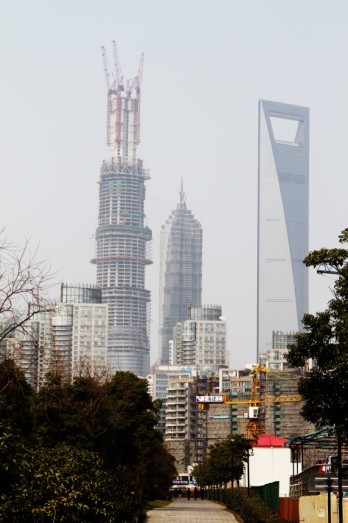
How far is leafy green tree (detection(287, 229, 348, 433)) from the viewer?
3697 cm

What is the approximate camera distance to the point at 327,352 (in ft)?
125

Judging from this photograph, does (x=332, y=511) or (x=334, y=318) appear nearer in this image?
(x=334, y=318)

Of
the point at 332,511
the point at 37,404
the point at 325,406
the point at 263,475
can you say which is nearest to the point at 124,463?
the point at 37,404

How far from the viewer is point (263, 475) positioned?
461 feet

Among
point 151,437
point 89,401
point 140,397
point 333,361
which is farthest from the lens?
point 151,437

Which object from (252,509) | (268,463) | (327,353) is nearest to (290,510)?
(252,509)

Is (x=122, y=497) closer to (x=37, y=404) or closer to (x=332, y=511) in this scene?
(x=332, y=511)

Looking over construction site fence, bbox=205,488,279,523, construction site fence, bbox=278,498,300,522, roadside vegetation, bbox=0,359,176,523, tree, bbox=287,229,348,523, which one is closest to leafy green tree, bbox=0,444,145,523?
roadside vegetation, bbox=0,359,176,523

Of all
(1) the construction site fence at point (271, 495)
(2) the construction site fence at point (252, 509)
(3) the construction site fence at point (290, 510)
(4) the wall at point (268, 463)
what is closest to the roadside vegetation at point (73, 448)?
(2) the construction site fence at point (252, 509)

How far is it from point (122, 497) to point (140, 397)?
3347 cm

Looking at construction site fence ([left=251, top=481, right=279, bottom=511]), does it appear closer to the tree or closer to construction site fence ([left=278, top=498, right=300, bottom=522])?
construction site fence ([left=278, top=498, right=300, bottom=522])

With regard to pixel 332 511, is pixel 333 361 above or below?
above

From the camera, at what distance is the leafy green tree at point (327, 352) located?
3697 centimetres

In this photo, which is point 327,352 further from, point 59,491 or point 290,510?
point 290,510
